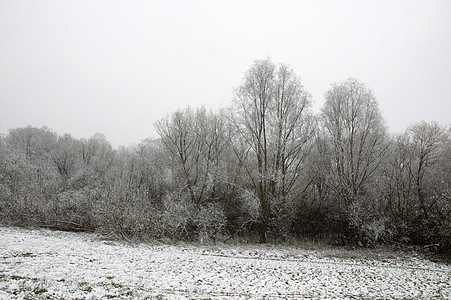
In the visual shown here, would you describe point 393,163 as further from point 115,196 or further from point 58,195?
point 58,195

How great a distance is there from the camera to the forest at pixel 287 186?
67.0 ft

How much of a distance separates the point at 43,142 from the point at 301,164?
47089mm

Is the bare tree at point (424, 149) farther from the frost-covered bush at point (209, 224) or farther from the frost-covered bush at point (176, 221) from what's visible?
the frost-covered bush at point (176, 221)

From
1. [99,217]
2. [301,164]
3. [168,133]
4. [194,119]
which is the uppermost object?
[194,119]

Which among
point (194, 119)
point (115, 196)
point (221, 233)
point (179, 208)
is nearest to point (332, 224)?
point (221, 233)

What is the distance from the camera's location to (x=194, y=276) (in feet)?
34.1

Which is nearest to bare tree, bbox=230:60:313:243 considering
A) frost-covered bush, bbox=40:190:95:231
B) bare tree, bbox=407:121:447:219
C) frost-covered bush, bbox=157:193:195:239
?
frost-covered bush, bbox=157:193:195:239

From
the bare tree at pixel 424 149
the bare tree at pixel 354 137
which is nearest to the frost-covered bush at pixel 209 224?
the bare tree at pixel 354 137

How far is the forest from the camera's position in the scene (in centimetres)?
2042

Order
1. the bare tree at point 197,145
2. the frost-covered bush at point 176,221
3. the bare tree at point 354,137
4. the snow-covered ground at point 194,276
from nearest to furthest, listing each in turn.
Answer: the snow-covered ground at point 194,276
the frost-covered bush at point 176,221
the bare tree at point 354,137
the bare tree at point 197,145

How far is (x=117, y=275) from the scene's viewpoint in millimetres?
9688

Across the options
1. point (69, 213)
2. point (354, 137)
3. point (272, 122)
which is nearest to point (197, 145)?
point (272, 122)

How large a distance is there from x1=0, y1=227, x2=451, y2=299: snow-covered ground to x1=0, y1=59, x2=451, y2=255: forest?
17.4 ft

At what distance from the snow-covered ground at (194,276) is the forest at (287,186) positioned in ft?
17.4
